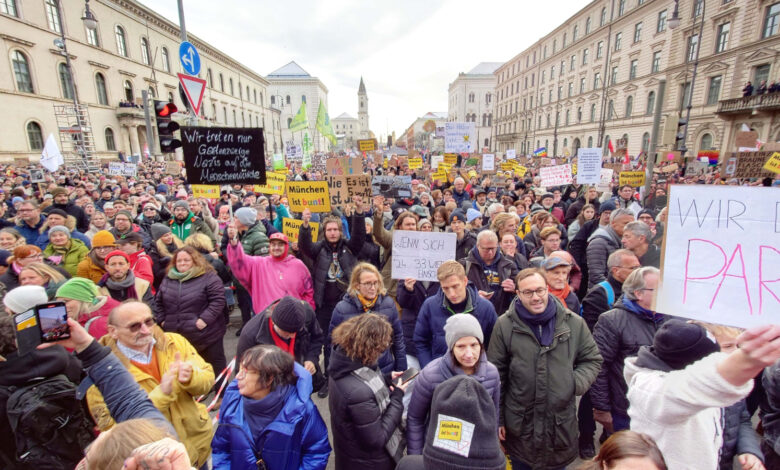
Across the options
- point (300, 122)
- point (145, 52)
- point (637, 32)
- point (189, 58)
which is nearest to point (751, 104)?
point (637, 32)

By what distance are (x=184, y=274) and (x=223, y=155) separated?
188 cm

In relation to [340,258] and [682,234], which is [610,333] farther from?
[340,258]

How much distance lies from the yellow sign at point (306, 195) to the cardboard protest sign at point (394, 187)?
1.85m

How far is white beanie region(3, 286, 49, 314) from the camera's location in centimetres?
179

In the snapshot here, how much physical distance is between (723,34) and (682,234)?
3778cm

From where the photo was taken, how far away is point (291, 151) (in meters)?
13.9

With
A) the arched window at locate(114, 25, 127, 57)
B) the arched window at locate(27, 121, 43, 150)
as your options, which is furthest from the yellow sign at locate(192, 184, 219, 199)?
the arched window at locate(114, 25, 127, 57)

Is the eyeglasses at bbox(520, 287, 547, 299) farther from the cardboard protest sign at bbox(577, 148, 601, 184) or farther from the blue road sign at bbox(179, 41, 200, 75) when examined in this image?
the cardboard protest sign at bbox(577, 148, 601, 184)

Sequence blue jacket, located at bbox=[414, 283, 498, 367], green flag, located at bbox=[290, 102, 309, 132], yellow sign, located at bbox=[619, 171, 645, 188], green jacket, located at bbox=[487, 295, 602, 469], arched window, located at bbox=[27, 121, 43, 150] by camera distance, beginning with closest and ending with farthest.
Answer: green jacket, located at bbox=[487, 295, 602, 469]
blue jacket, located at bbox=[414, 283, 498, 367]
yellow sign, located at bbox=[619, 171, 645, 188]
green flag, located at bbox=[290, 102, 309, 132]
arched window, located at bbox=[27, 121, 43, 150]

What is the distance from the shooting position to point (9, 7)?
22.6 metres

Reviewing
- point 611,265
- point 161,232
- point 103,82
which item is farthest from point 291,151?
point 103,82

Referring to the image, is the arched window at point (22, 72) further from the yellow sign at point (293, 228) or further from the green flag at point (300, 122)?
the yellow sign at point (293, 228)

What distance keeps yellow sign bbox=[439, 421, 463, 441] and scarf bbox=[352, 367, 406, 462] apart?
24.0 inches

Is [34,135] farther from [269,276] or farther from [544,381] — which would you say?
[544,381]
